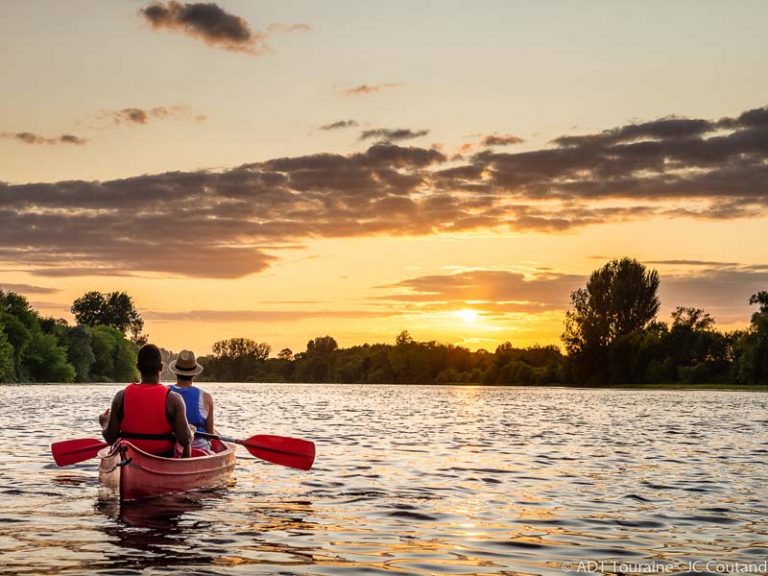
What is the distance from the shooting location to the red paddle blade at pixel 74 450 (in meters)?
18.0

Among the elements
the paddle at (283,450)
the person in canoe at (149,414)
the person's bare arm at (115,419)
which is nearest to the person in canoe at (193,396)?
the paddle at (283,450)

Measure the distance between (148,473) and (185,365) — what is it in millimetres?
2907

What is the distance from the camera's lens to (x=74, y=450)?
1814 centimetres

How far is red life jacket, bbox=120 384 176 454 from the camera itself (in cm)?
1498

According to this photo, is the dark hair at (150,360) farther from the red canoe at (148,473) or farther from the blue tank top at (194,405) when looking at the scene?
the blue tank top at (194,405)

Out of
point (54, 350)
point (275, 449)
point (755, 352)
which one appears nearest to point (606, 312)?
point (755, 352)

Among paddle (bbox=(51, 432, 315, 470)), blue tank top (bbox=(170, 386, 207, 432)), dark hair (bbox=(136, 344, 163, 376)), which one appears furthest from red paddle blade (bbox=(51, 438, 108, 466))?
dark hair (bbox=(136, 344, 163, 376))

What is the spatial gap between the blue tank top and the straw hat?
35 centimetres

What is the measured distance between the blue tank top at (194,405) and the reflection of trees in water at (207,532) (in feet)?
6.21

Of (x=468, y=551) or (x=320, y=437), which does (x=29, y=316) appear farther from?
(x=468, y=551)

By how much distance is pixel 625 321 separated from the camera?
448 ft

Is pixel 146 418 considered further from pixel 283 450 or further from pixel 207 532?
pixel 283 450

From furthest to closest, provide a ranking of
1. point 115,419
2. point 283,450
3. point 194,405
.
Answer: point 283,450, point 194,405, point 115,419

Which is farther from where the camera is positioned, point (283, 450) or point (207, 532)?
point (283, 450)
